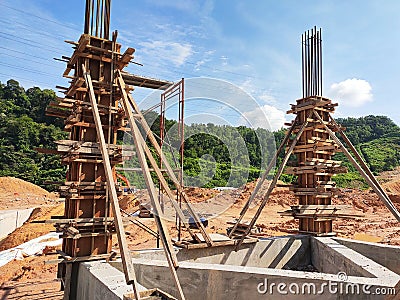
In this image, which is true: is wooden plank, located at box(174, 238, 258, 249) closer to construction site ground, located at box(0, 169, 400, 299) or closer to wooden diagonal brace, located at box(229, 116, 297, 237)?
wooden diagonal brace, located at box(229, 116, 297, 237)

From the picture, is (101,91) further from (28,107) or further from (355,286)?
(28,107)

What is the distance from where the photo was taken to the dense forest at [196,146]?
8.51 metres

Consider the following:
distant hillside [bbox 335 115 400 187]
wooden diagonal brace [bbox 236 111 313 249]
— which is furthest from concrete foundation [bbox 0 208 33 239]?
distant hillside [bbox 335 115 400 187]

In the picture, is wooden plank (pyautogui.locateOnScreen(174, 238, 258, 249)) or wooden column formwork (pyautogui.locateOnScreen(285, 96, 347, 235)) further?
Answer: wooden column formwork (pyautogui.locateOnScreen(285, 96, 347, 235))

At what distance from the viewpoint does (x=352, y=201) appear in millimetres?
22281

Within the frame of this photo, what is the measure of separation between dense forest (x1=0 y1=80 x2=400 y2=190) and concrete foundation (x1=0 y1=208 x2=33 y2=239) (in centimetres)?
254

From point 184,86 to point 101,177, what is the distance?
13.8ft

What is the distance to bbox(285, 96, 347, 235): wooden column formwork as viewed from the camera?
6.52m

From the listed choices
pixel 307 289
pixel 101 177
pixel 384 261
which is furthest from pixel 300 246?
pixel 101 177

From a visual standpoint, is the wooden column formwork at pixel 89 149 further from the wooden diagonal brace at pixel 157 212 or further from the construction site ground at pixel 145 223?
the wooden diagonal brace at pixel 157 212

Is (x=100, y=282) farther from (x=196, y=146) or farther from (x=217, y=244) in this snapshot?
(x=196, y=146)

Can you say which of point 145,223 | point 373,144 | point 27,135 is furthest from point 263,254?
point 373,144
